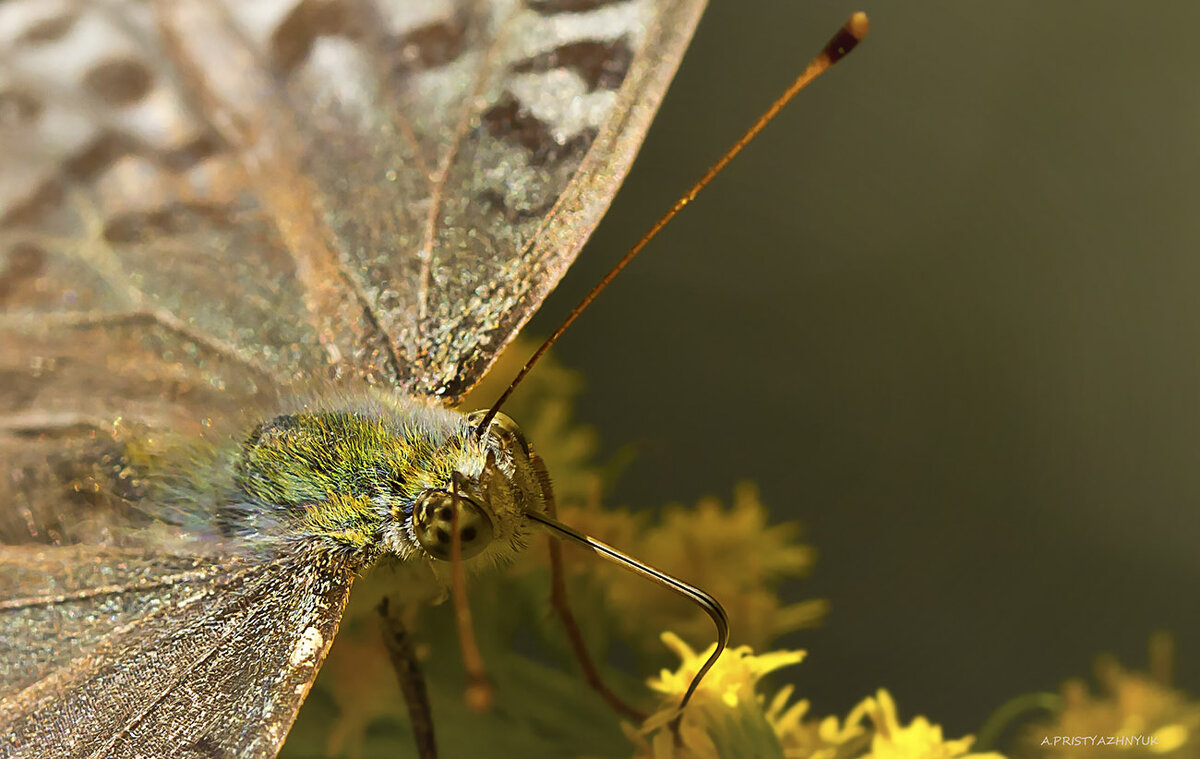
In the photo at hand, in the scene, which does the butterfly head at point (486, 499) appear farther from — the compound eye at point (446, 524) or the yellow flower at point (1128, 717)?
the yellow flower at point (1128, 717)

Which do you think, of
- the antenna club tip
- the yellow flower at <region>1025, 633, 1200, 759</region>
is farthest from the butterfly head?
the yellow flower at <region>1025, 633, 1200, 759</region>

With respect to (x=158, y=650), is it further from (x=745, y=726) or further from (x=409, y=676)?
(x=745, y=726)

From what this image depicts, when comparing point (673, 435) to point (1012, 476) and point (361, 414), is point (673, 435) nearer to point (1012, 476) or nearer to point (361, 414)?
point (1012, 476)

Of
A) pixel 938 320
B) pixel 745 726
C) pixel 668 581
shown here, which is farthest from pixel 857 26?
pixel 938 320

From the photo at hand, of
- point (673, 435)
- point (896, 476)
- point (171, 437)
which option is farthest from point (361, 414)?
point (896, 476)

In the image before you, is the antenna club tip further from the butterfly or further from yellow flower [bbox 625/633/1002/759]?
yellow flower [bbox 625/633/1002/759]

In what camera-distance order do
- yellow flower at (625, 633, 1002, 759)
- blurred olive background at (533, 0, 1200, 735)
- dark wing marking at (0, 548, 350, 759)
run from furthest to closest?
blurred olive background at (533, 0, 1200, 735), yellow flower at (625, 633, 1002, 759), dark wing marking at (0, 548, 350, 759)

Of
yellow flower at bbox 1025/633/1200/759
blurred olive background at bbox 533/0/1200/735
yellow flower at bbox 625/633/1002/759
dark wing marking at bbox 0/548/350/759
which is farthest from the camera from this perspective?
blurred olive background at bbox 533/0/1200/735
